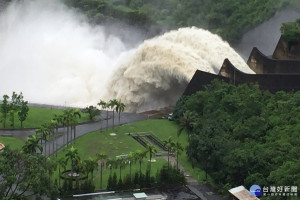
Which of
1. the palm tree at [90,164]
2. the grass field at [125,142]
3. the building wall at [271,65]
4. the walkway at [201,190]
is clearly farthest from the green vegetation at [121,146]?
the building wall at [271,65]

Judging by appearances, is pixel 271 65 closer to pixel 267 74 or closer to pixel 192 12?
pixel 267 74

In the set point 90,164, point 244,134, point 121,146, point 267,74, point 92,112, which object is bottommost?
point 90,164

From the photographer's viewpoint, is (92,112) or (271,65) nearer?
(92,112)

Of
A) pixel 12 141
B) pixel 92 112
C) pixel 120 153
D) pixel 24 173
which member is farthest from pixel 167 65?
pixel 24 173

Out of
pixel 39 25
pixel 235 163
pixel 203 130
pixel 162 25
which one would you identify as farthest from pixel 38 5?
pixel 235 163

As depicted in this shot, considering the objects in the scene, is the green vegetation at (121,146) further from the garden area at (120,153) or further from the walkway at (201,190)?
the walkway at (201,190)

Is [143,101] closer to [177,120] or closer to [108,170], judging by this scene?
[177,120]
